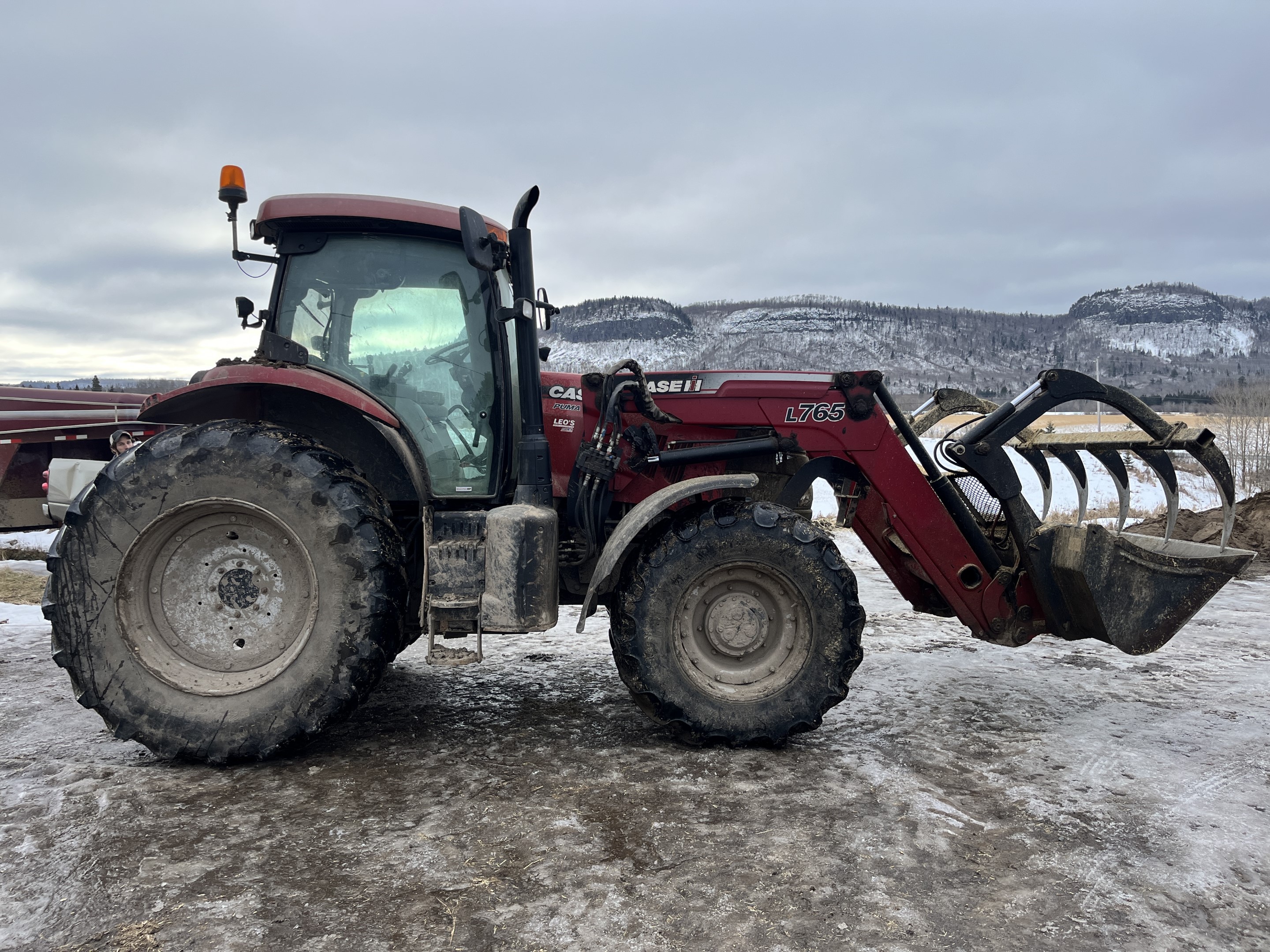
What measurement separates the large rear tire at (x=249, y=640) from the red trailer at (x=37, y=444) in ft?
20.7

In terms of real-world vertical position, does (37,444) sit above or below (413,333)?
below

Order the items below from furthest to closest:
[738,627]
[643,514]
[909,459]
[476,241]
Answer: [909,459] < [738,627] < [643,514] < [476,241]

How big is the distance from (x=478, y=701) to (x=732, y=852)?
2005mm

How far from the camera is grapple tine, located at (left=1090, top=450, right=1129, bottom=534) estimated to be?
4.55 m

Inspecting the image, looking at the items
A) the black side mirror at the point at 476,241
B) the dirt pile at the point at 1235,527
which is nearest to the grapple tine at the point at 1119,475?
the black side mirror at the point at 476,241

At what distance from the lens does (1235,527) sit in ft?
33.2

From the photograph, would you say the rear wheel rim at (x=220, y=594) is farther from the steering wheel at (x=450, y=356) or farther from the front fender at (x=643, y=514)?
the front fender at (x=643, y=514)

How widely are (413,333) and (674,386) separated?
4.18 ft

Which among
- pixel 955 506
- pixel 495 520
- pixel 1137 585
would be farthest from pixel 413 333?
pixel 1137 585

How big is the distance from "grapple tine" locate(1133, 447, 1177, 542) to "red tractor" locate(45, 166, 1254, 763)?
21 mm

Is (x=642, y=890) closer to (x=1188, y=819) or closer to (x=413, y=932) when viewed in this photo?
(x=413, y=932)

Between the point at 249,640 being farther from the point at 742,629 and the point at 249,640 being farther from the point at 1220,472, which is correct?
the point at 1220,472

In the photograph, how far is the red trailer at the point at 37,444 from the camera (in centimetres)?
938

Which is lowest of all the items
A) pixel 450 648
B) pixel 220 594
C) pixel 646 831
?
pixel 646 831
